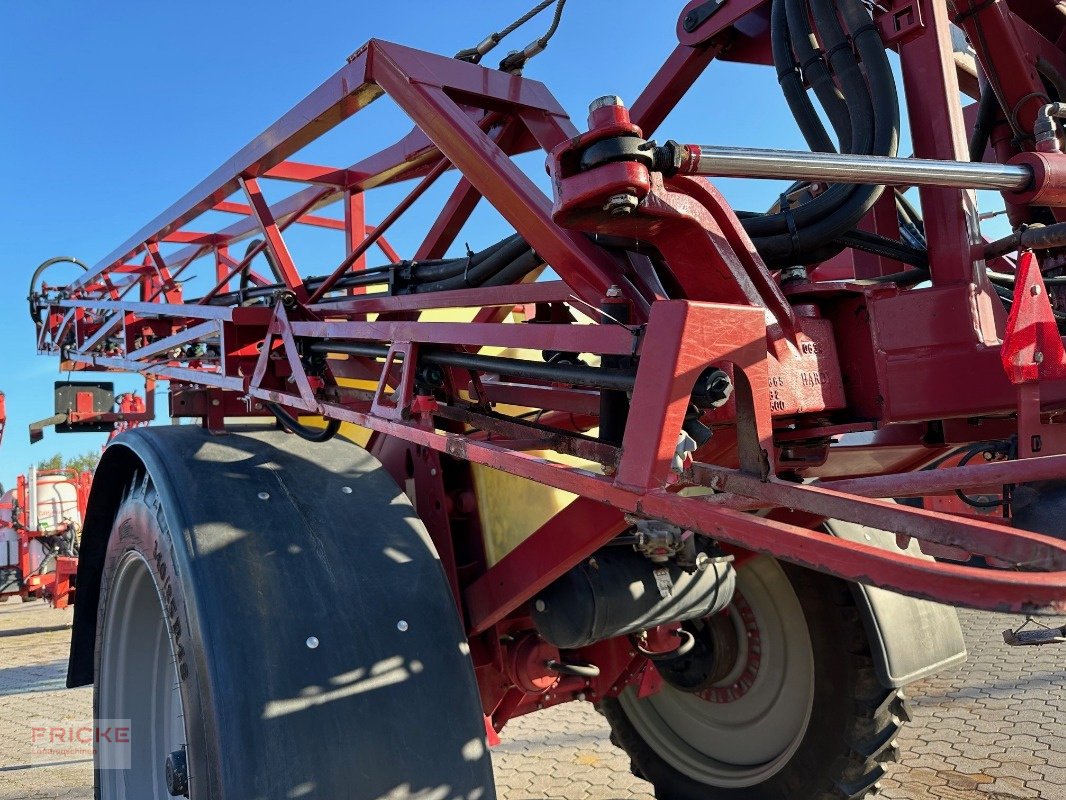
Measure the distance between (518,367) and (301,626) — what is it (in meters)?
0.79

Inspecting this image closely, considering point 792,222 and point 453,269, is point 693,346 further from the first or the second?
point 453,269

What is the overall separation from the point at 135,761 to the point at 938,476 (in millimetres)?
2745

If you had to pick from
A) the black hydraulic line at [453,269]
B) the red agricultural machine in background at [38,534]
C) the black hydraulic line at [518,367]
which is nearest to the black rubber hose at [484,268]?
the black hydraulic line at [453,269]

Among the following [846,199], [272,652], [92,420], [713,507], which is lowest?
[272,652]

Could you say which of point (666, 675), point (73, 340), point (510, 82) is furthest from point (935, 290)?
point (73, 340)

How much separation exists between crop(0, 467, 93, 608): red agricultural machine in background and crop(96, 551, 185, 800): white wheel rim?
7.90 metres

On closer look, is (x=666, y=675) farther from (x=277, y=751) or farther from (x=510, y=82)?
(x=510, y=82)

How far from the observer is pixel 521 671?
8.50 ft

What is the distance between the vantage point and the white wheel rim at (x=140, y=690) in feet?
9.43

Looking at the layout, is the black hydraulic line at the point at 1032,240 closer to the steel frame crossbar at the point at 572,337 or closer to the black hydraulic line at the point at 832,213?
the steel frame crossbar at the point at 572,337

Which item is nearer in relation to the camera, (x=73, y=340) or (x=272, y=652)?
(x=272, y=652)

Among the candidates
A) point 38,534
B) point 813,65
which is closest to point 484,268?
point 813,65

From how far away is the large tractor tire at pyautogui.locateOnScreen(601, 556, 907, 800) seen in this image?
2.86 meters

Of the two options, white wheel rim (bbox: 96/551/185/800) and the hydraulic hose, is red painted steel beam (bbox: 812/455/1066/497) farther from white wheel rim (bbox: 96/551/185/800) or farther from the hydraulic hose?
white wheel rim (bbox: 96/551/185/800)
